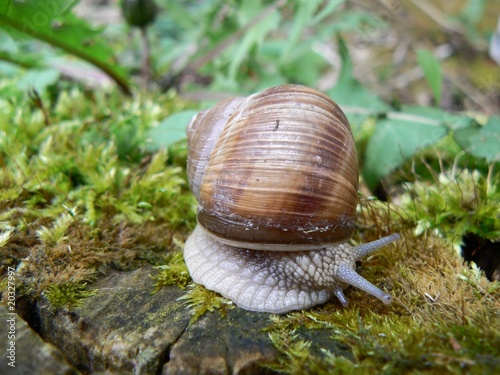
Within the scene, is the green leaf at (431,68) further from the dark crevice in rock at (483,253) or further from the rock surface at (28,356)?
the rock surface at (28,356)

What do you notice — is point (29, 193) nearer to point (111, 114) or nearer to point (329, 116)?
point (111, 114)

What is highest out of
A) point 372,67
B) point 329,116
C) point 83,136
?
point 329,116

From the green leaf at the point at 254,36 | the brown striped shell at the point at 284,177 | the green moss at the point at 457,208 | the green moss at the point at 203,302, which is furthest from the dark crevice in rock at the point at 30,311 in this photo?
the green leaf at the point at 254,36

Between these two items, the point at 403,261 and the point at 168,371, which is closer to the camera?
the point at 168,371

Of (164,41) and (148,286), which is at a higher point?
(164,41)

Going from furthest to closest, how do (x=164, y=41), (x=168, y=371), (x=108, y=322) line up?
(x=164, y=41)
(x=108, y=322)
(x=168, y=371)

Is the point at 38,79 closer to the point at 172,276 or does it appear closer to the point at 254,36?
the point at 254,36

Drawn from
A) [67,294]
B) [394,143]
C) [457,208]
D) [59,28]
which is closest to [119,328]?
[67,294]

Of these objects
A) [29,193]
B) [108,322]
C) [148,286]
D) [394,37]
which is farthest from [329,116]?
[394,37]
